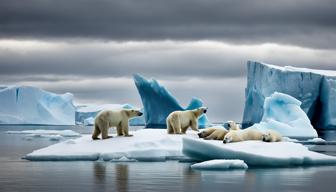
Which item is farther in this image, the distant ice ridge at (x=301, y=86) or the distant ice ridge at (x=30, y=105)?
the distant ice ridge at (x=30, y=105)

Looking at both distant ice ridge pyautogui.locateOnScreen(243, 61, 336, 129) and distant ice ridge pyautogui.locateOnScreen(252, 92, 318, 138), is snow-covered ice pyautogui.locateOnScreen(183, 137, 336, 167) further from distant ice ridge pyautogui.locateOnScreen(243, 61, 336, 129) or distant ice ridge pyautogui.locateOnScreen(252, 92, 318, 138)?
distant ice ridge pyautogui.locateOnScreen(243, 61, 336, 129)

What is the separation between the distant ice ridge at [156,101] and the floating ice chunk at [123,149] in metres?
22.9

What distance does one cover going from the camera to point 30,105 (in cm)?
6488

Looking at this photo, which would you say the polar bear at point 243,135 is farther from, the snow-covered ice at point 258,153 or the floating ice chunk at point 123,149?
the floating ice chunk at point 123,149

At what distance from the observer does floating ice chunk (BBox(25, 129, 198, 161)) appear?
14047mm

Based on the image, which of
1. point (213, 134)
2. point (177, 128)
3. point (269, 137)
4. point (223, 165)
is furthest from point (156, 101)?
point (223, 165)

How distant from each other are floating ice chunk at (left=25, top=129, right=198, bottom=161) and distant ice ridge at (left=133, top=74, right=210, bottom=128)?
22906 millimetres

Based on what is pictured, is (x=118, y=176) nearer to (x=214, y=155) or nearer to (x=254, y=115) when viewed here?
(x=214, y=155)

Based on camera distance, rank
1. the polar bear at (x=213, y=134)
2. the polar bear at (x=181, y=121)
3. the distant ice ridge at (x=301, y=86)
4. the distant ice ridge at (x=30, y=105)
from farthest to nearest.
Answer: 1. the distant ice ridge at (x=30, y=105)
2. the distant ice ridge at (x=301, y=86)
3. the polar bear at (x=181, y=121)
4. the polar bear at (x=213, y=134)

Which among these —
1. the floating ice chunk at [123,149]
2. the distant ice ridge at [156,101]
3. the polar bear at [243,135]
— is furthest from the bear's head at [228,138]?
the distant ice ridge at [156,101]

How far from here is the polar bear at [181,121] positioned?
15523 millimetres

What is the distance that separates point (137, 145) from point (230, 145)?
2.18 m

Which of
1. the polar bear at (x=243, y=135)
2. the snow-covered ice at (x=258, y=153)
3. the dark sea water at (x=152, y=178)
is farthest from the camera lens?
the polar bear at (x=243, y=135)

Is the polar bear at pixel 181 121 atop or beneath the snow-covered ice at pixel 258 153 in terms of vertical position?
atop
